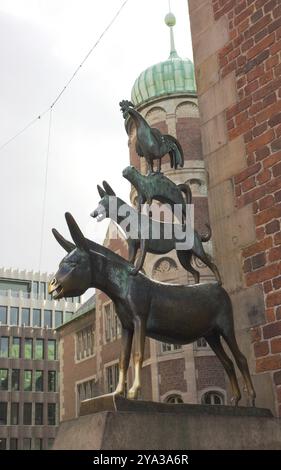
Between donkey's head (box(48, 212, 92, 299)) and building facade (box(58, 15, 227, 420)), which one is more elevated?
building facade (box(58, 15, 227, 420))

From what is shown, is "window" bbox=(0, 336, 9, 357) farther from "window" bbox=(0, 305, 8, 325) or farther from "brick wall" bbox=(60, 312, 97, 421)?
"brick wall" bbox=(60, 312, 97, 421)

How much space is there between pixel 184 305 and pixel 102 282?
571mm

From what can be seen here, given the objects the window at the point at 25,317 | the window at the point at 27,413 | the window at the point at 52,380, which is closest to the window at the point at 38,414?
the window at the point at 27,413

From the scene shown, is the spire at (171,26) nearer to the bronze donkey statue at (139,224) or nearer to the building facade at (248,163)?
the building facade at (248,163)

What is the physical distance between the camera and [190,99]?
2800 cm

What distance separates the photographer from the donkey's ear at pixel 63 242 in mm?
4078

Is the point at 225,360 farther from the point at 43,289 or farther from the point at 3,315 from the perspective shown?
Answer: the point at 43,289

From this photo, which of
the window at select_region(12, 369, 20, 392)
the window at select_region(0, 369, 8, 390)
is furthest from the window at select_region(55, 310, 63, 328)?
the window at select_region(0, 369, 8, 390)

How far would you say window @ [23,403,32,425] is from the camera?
50938mm

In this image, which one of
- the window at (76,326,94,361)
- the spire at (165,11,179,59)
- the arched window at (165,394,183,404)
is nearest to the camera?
the arched window at (165,394,183,404)

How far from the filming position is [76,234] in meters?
3.95

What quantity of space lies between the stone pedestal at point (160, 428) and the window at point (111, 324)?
25.8 meters

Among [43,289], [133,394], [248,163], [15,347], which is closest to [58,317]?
[43,289]
